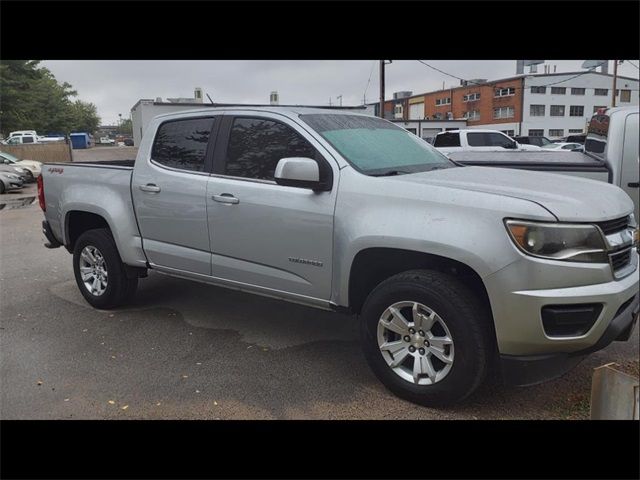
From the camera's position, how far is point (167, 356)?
4258mm

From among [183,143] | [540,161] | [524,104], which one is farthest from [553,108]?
[183,143]

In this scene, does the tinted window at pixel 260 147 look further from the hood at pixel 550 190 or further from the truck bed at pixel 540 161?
the truck bed at pixel 540 161

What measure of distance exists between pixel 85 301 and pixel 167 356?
197 cm

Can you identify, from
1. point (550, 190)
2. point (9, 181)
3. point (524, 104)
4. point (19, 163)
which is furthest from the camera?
point (524, 104)

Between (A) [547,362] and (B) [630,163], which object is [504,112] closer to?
(B) [630,163]

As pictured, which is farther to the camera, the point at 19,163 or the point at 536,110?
the point at 536,110

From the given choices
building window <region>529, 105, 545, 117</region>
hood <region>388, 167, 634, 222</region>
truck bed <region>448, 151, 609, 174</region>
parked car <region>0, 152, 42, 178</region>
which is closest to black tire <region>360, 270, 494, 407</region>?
hood <region>388, 167, 634, 222</region>

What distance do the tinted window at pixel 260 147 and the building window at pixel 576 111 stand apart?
163 ft

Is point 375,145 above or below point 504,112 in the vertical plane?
below

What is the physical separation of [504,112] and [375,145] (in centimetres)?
5826

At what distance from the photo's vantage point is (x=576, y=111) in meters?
48.6

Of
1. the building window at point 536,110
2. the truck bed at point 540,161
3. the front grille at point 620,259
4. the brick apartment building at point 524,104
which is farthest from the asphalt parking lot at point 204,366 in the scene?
the building window at point 536,110

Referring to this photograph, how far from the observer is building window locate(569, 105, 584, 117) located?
47.3 m

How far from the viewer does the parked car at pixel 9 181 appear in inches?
672
